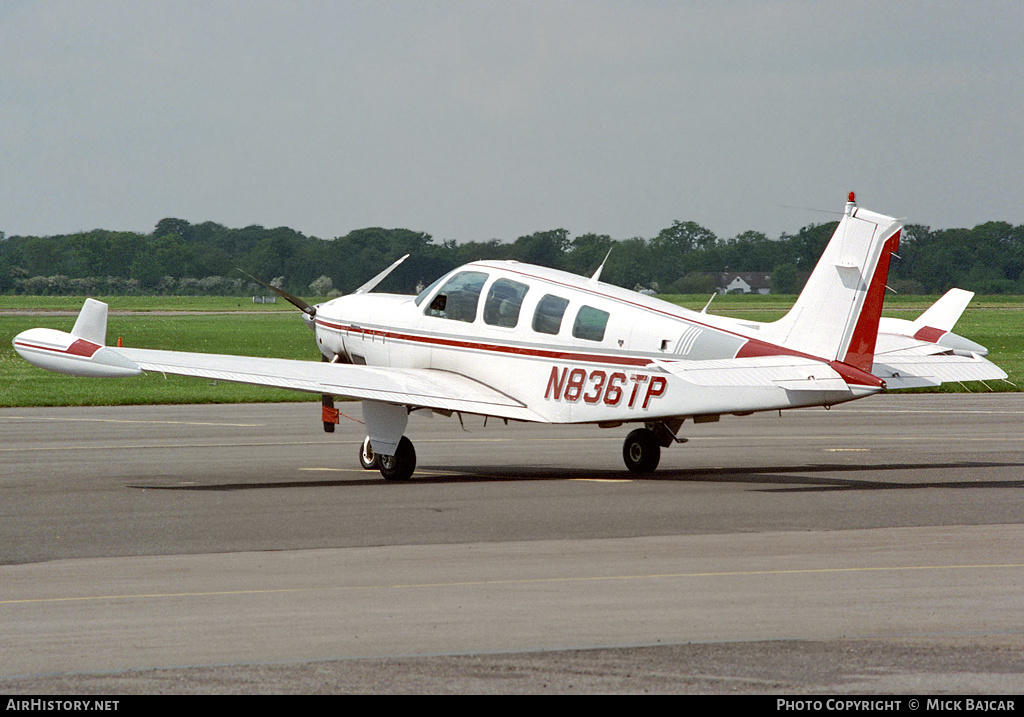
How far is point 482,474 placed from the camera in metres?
17.1

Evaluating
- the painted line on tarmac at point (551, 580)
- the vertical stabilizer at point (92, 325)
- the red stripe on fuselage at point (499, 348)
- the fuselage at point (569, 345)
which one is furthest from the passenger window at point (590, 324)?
the painted line on tarmac at point (551, 580)

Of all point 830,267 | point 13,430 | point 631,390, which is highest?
point 830,267

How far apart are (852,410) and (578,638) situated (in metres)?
20.9

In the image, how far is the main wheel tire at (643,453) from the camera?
54.7 ft

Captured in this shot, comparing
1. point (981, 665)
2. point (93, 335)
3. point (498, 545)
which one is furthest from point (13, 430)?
point (981, 665)

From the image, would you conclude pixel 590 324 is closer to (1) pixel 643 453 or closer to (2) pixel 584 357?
(2) pixel 584 357

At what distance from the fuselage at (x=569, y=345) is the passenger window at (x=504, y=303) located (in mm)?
12

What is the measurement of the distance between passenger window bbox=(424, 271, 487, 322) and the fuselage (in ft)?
0.04

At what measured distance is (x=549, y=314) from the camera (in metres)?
16.1

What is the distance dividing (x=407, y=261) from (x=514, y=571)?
44340mm

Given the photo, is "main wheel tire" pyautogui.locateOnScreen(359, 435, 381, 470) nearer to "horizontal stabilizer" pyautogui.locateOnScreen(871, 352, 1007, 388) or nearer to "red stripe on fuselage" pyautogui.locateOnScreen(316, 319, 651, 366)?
"red stripe on fuselage" pyautogui.locateOnScreen(316, 319, 651, 366)

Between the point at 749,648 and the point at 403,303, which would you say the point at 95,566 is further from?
the point at 403,303

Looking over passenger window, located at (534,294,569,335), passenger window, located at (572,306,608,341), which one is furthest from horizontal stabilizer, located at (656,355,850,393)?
passenger window, located at (534,294,569,335)
